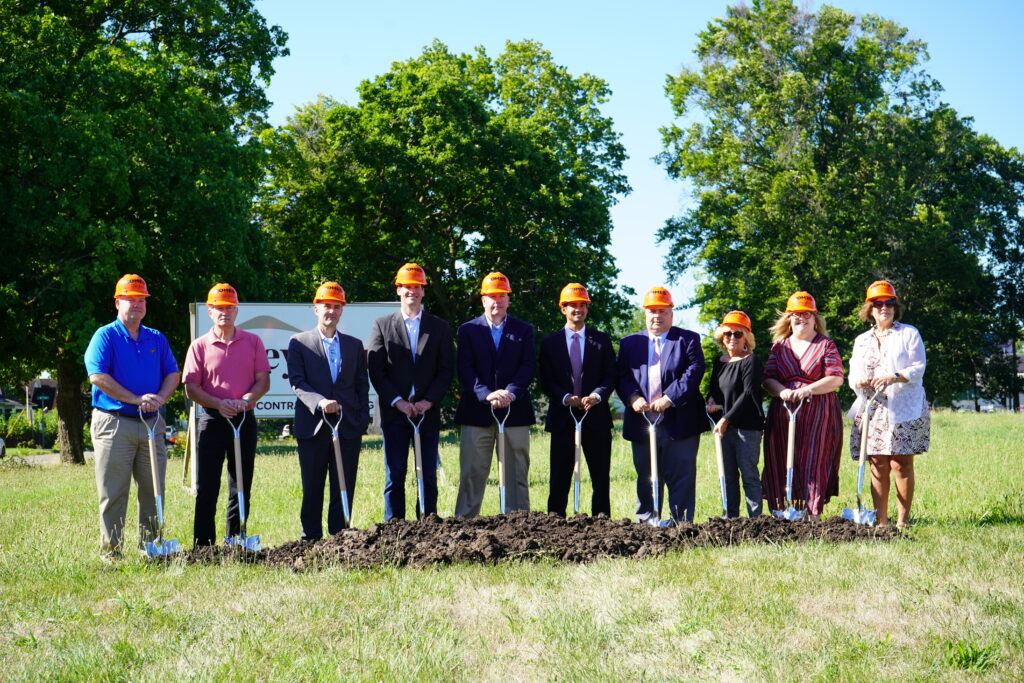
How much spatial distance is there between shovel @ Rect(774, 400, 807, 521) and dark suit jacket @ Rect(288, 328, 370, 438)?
3.50 meters

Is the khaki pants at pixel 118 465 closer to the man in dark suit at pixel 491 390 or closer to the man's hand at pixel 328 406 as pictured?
the man's hand at pixel 328 406

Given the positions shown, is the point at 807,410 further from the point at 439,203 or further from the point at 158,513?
the point at 439,203

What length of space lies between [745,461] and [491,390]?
2264 millimetres

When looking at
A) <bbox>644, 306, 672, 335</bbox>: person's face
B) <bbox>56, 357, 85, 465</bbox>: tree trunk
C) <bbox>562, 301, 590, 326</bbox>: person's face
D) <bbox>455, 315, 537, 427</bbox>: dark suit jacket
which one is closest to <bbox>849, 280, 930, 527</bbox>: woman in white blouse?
<bbox>644, 306, 672, 335</bbox>: person's face

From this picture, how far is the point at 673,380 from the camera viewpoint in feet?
27.2

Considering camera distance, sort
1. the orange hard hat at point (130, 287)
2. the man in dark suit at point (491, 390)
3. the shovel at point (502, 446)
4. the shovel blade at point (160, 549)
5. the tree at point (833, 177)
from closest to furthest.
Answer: the shovel blade at point (160, 549) → the orange hard hat at point (130, 287) → the shovel at point (502, 446) → the man in dark suit at point (491, 390) → the tree at point (833, 177)

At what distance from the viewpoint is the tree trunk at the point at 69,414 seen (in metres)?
23.4

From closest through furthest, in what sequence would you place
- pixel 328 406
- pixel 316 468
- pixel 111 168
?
pixel 328 406
pixel 316 468
pixel 111 168

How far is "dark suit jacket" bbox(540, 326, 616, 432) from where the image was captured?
8352 millimetres

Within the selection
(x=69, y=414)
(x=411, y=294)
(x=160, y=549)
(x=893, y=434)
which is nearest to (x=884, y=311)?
(x=893, y=434)

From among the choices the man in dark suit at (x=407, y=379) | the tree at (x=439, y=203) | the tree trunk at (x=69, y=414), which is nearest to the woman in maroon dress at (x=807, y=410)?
the man in dark suit at (x=407, y=379)

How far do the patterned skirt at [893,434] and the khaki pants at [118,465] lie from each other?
18.8ft

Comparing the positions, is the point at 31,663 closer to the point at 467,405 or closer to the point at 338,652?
the point at 338,652

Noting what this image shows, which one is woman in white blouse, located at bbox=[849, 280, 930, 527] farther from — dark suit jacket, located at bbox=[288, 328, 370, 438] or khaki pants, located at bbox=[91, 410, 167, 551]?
khaki pants, located at bbox=[91, 410, 167, 551]
